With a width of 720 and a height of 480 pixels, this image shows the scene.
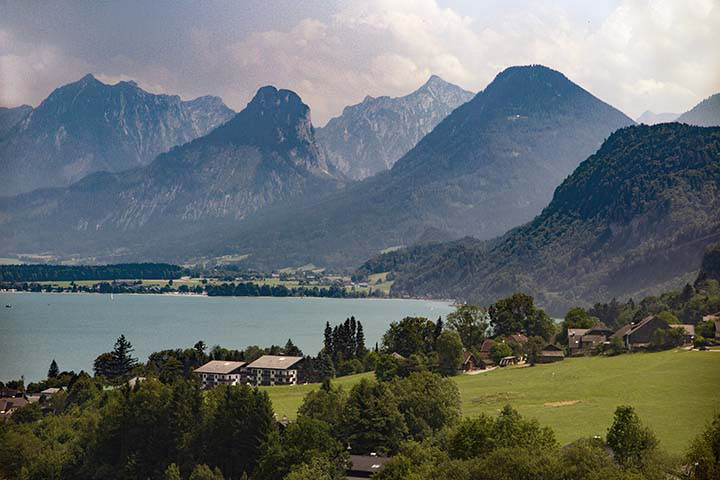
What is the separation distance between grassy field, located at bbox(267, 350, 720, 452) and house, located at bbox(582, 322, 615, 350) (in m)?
5.06

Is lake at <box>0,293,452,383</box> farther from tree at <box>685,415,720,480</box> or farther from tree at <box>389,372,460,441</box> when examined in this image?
tree at <box>685,415,720,480</box>

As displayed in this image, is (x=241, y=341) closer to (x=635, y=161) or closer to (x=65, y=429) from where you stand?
(x=65, y=429)

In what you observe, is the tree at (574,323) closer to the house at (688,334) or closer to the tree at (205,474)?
the house at (688,334)

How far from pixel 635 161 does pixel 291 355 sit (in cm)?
11960

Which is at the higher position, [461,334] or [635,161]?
[635,161]

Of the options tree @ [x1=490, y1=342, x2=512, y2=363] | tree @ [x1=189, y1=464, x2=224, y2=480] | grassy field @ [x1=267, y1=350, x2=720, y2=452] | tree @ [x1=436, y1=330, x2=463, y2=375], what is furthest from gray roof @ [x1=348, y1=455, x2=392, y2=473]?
tree @ [x1=490, y1=342, x2=512, y2=363]

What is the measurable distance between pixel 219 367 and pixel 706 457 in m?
53.2

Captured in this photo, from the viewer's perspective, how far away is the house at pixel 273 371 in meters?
73.2

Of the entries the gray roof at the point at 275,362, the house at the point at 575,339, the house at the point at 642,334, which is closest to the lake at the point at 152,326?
→ the gray roof at the point at 275,362

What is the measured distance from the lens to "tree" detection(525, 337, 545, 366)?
66188 mm

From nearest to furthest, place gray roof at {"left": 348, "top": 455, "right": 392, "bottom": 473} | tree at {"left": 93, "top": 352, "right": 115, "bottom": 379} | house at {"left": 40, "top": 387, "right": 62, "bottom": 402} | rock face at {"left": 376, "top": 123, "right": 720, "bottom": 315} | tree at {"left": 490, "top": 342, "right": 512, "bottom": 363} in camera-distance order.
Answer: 1. gray roof at {"left": 348, "top": 455, "right": 392, "bottom": 473}
2. house at {"left": 40, "top": 387, "right": 62, "bottom": 402}
3. tree at {"left": 490, "top": 342, "right": 512, "bottom": 363}
4. tree at {"left": 93, "top": 352, "right": 115, "bottom": 379}
5. rock face at {"left": 376, "top": 123, "right": 720, "bottom": 315}

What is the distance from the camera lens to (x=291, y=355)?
80.1 meters

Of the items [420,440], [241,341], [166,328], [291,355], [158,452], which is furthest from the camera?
[166,328]

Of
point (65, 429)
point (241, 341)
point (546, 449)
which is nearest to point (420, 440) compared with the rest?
point (546, 449)
